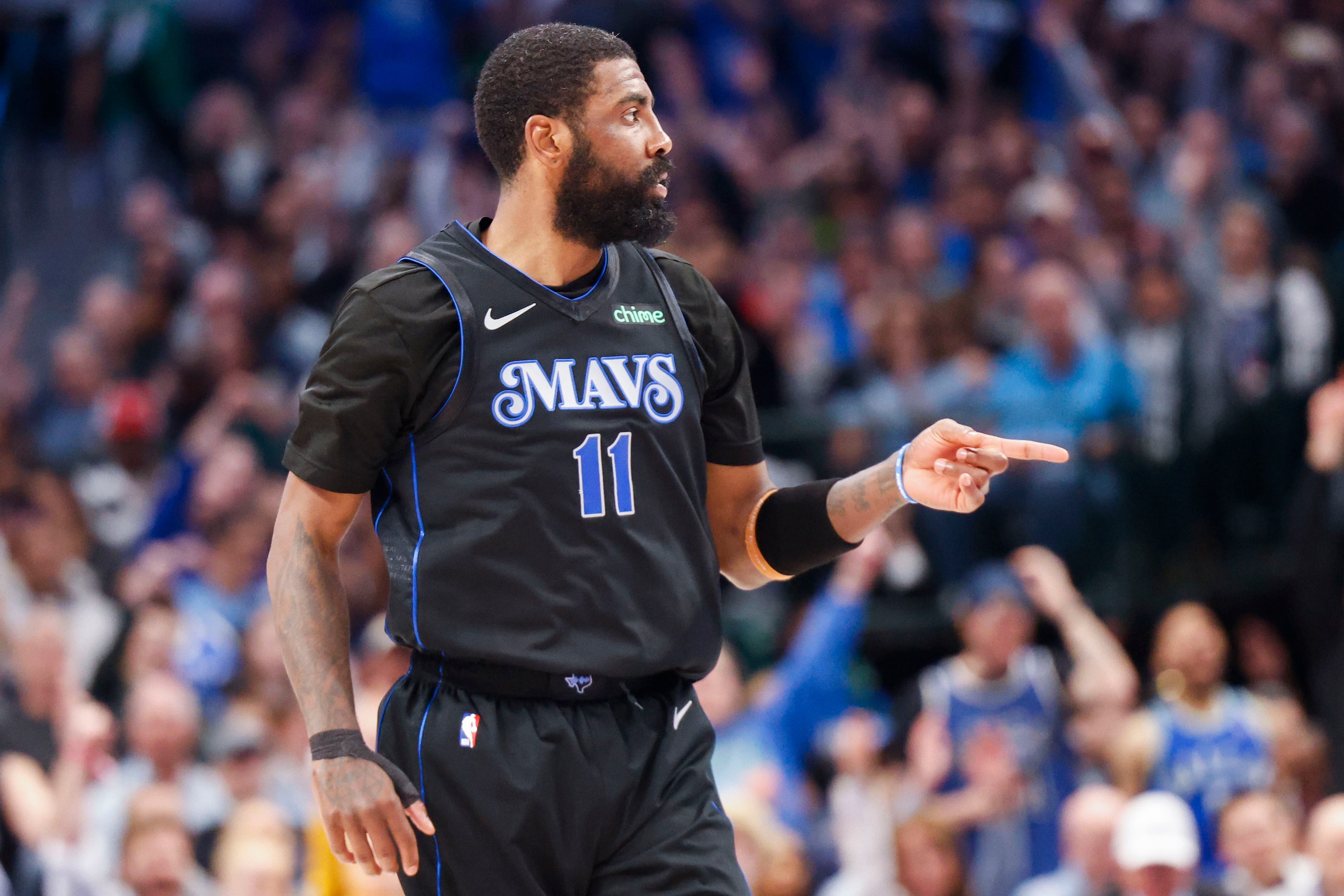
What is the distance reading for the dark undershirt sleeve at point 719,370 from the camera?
324 cm

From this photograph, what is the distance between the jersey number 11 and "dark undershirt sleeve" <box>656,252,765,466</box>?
29 cm

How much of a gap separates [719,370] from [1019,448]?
0.64 meters

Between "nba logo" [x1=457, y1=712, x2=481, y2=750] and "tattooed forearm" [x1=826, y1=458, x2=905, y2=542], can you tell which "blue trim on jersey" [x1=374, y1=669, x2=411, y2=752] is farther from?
"tattooed forearm" [x1=826, y1=458, x2=905, y2=542]

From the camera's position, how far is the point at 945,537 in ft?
25.1

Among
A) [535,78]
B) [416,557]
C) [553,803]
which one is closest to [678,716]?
[553,803]

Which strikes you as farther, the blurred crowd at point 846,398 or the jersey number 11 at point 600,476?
the blurred crowd at point 846,398

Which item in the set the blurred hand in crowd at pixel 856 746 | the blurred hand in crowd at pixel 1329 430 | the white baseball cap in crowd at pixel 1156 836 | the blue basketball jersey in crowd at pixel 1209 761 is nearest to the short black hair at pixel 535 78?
the white baseball cap in crowd at pixel 1156 836

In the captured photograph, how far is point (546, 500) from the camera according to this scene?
291cm

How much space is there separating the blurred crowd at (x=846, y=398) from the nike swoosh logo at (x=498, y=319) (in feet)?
11.4

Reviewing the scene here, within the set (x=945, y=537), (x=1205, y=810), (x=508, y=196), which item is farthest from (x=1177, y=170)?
(x=508, y=196)

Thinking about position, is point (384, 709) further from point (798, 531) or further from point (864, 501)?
point (864, 501)

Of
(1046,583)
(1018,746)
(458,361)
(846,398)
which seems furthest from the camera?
(846,398)

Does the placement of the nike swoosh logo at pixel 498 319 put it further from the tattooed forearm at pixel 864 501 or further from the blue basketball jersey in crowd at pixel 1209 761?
the blue basketball jersey in crowd at pixel 1209 761

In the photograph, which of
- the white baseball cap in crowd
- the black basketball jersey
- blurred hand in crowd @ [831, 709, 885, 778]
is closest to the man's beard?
the black basketball jersey
